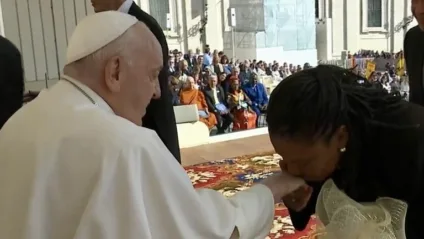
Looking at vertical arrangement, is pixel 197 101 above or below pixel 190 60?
below

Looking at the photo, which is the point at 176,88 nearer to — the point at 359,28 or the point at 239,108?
the point at 239,108

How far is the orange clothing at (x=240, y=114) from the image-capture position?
26.2 feet

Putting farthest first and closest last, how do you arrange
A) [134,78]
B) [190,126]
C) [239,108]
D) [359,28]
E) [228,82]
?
[359,28] → [228,82] → [239,108] → [190,126] → [134,78]

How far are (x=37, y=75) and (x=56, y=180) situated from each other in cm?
619

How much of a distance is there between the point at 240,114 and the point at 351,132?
6.87 metres

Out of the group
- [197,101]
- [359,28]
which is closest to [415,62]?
[197,101]

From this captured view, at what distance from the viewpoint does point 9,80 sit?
191 centimetres

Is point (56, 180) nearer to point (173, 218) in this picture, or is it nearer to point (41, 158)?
point (41, 158)

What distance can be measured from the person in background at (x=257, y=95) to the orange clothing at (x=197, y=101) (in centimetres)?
89

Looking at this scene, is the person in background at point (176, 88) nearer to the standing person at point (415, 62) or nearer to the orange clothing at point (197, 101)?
the orange clothing at point (197, 101)

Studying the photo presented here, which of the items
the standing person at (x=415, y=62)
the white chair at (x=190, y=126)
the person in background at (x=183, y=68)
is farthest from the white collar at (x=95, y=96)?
the person in background at (x=183, y=68)

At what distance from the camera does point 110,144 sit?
1118 millimetres

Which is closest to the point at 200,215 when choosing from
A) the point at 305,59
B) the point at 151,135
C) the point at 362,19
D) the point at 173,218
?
the point at 173,218

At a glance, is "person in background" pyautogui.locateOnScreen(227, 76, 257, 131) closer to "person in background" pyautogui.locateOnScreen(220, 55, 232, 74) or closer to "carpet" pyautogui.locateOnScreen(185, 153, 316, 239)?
"person in background" pyautogui.locateOnScreen(220, 55, 232, 74)
